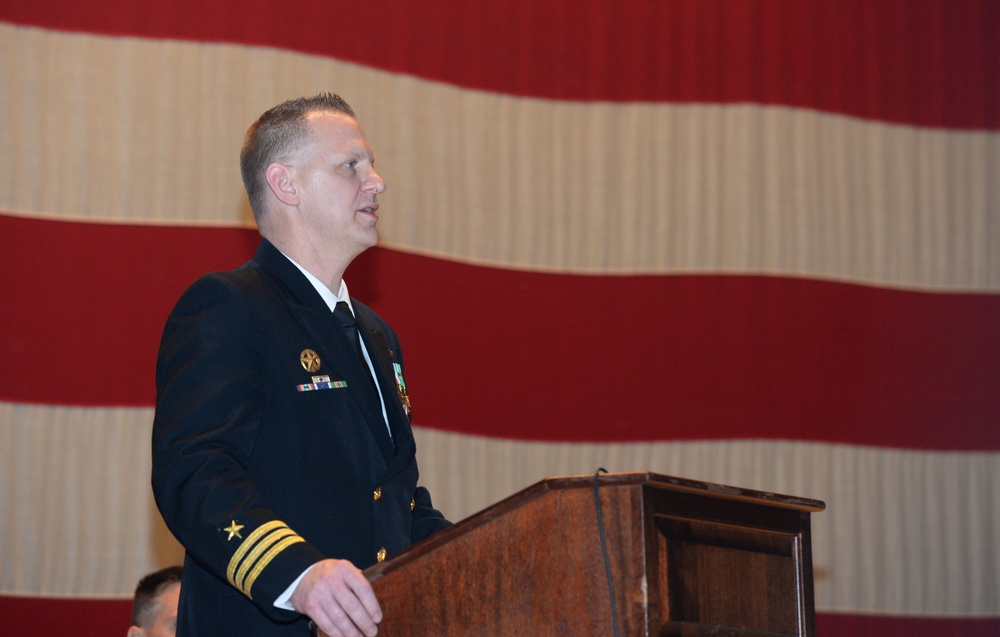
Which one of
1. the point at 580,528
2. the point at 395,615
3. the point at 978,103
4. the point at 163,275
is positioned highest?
the point at 978,103

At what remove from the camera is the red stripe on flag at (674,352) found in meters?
4.19

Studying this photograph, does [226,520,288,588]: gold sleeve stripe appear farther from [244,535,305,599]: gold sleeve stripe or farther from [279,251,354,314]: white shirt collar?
[279,251,354,314]: white shirt collar

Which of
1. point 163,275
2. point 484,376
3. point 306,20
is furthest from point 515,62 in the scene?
point 163,275

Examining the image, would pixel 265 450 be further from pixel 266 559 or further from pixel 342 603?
pixel 342 603

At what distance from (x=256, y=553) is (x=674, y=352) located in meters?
3.07

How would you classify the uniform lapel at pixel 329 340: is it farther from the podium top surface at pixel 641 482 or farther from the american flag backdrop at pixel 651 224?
the american flag backdrop at pixel 651 224

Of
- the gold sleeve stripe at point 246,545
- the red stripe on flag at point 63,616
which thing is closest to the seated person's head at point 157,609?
the red stripe on flag at point 63,616

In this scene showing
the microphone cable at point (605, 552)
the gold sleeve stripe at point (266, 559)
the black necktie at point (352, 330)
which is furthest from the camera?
the black necktie at point (352, 330)

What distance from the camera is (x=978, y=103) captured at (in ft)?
15.6

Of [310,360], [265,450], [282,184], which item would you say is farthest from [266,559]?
[282,184]

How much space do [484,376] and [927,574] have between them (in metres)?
1.86

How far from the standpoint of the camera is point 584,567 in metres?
1.46

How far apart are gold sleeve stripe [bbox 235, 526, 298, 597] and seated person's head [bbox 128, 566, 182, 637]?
1.36m

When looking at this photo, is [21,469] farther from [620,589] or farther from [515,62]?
[620,589]
